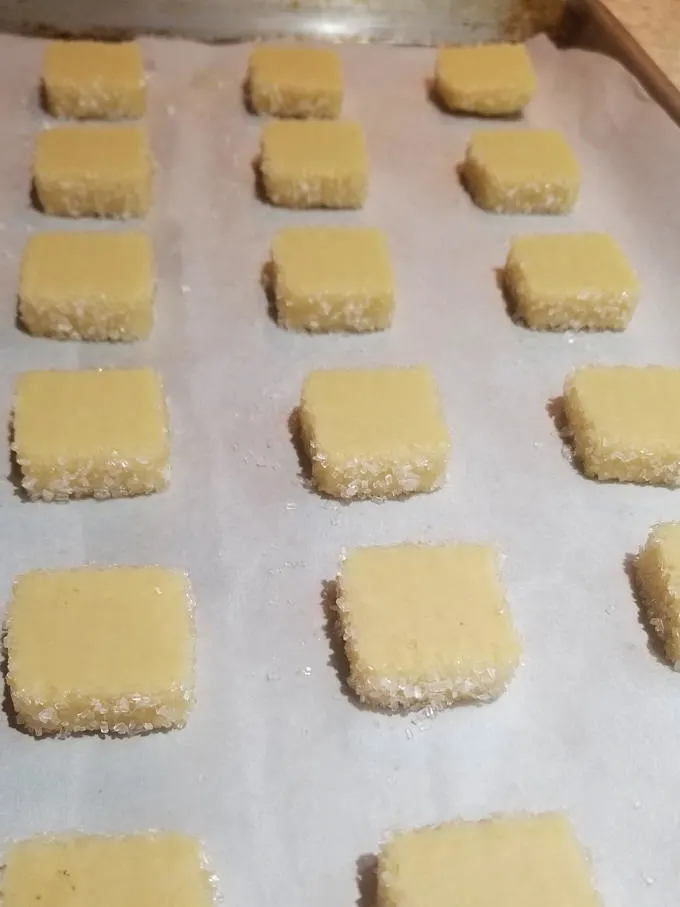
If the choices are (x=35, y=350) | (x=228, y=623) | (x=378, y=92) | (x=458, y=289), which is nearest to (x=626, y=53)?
(x=378, y=92)

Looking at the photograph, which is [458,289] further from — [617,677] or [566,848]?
[566,848]

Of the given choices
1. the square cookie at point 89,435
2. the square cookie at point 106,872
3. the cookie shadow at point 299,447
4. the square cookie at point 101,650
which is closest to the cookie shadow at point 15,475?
the square cookie at point 89,435

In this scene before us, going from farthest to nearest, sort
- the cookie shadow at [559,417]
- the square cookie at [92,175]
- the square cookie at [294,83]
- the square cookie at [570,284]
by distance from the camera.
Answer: the square cookie at [294,83] → the square cookie at [92,175] → the square cookie at [570,284] → the cookie shadow at [559,417]

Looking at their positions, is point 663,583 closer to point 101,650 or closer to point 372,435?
point 372,435

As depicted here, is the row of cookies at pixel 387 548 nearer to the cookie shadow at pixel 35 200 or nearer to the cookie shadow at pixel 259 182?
the cookie shadow at pixel 259 182

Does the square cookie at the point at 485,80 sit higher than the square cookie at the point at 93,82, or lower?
higher

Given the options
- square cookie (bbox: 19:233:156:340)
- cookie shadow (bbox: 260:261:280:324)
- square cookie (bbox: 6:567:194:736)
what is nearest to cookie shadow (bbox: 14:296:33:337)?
square cookie (bbox: 19:233:156:340)
